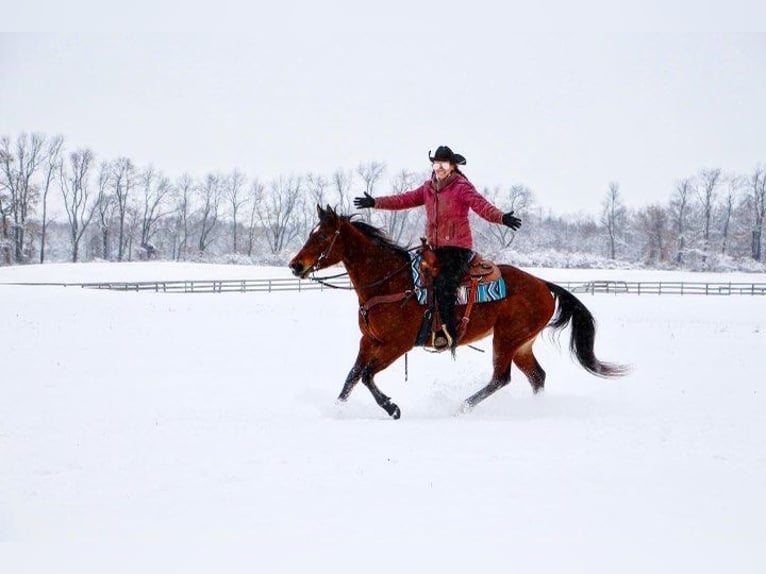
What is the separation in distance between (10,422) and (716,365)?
39.7 ft

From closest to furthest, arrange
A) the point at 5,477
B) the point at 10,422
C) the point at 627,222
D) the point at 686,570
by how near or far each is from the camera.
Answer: the point at 686,570 < the point at 5,477 < the point at 10,422 < the point at 627,222

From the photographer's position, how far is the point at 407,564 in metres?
3.60

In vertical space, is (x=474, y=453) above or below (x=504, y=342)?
below

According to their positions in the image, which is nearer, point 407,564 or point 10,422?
point 407,564

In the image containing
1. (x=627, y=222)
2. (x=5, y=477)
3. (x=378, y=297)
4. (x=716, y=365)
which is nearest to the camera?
(x=5, y=477)

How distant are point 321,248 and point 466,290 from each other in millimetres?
2014

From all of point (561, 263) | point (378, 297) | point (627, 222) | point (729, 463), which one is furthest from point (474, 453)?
point (627, 222)

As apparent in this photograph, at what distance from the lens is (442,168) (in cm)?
831

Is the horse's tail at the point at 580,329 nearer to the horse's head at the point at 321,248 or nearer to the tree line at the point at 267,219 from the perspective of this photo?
the horse's head at the point at 321,248

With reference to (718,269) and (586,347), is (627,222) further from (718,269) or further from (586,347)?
(586,347)

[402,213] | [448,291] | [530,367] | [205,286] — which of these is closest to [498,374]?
[530,367]

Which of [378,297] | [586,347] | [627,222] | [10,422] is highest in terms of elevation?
[627,222]

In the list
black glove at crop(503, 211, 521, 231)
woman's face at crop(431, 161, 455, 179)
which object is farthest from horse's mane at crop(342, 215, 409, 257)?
black glove at crop(503, 211, 521, 231)

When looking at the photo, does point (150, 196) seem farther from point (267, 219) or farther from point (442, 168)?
point (442, 168)
